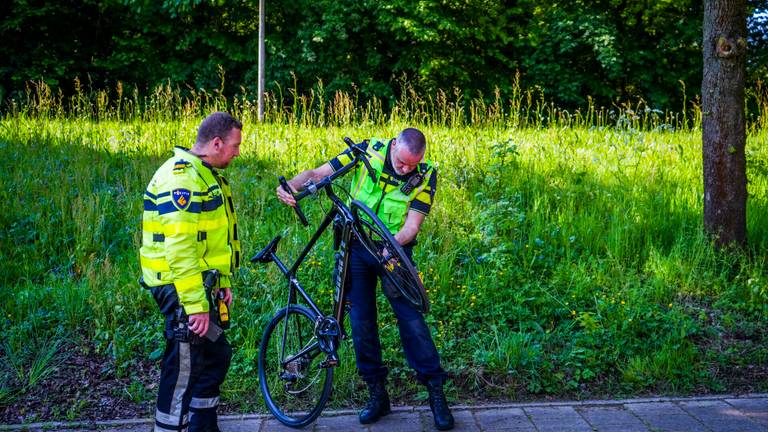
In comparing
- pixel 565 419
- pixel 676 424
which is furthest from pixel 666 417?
pixel 565 419

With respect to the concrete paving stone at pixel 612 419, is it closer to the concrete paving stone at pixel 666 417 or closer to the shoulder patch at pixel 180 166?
the concrete paving stone at pixel 666 417

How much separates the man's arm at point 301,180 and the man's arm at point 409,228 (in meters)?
0.64

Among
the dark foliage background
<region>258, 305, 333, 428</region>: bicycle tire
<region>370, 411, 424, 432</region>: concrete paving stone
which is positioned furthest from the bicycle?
the dark foliage background

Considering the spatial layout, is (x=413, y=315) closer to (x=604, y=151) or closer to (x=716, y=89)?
(x=716, y=89)

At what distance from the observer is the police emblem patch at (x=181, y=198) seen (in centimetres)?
341

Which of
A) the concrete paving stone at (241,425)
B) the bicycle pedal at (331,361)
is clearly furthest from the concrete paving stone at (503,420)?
the concrete paving stone at (241,425)

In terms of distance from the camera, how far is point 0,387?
4.86 m

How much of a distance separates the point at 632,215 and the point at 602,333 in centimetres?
210

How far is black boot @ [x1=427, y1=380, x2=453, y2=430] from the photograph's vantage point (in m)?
4.27

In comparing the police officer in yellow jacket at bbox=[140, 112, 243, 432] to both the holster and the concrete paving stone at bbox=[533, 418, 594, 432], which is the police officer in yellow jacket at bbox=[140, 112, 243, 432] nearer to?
the holster

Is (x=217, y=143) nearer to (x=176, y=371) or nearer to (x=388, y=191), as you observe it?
(x=388, y=191)

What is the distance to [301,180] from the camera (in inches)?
169

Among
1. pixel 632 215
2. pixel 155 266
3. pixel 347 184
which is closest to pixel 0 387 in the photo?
pixel 155 266

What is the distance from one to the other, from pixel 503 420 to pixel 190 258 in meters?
2.44
